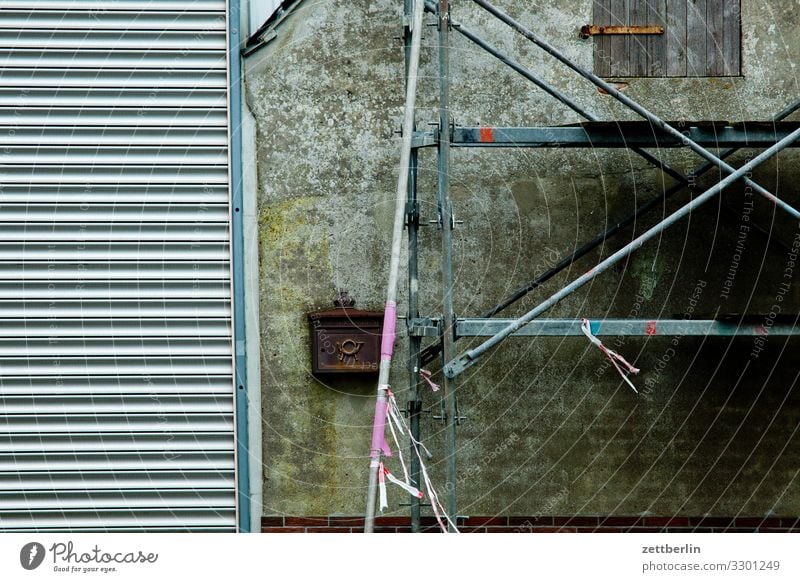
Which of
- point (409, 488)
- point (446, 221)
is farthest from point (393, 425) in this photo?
point (446, 221)

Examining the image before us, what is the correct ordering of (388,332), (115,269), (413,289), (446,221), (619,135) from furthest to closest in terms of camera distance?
(115,269)
(413,289)
(388,332)
(619,135)
(446,221)

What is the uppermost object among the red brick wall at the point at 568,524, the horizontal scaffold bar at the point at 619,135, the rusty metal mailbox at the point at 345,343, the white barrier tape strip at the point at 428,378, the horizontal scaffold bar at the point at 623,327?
the horizontal scaffold bar at the point at 619,135

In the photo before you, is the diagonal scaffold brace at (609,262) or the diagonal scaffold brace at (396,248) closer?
the diagonal scaffold brace at (609,262)

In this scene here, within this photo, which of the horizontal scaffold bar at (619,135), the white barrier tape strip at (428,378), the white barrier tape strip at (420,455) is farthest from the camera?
the white barrier tape strip at (428,378)

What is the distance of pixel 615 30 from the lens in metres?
7.36

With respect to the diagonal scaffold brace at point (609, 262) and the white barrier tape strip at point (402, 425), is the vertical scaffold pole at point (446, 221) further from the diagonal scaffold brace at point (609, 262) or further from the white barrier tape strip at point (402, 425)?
the white barrier tape strip at point (402, 425)

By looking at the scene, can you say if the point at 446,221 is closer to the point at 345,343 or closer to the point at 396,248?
the point at 396,248

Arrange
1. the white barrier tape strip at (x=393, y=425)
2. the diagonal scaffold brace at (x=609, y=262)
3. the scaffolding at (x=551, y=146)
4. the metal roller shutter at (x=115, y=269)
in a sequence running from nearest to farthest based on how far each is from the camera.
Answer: the diagonal scaffold brace at (x=609, y=262) < the scaffolding at (x=551, y=146) < the white barrier tape strip at (x=393, y=425) < the metal roller shutter at (x=115, y=269)

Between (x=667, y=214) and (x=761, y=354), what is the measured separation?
118 cm

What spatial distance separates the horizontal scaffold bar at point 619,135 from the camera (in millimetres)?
6227

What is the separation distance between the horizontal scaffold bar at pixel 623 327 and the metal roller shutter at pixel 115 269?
198 cm

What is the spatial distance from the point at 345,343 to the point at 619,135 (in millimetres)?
2264

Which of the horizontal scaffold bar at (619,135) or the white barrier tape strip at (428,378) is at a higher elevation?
the horizontal scaffold bar at (619,135)

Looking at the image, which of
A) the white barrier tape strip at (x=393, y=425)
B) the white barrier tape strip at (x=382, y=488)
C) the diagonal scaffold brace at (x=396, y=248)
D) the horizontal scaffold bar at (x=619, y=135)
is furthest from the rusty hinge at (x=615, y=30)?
the white barrier tape strip at (x=382, y=488)
